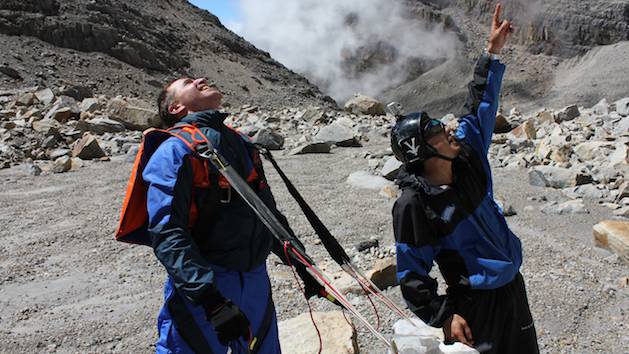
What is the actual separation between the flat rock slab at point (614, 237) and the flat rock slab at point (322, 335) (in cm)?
263

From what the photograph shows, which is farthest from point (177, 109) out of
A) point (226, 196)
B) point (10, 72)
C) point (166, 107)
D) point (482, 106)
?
point (10, 72)

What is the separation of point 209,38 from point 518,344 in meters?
36.9

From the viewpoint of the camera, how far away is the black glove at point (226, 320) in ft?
5.31

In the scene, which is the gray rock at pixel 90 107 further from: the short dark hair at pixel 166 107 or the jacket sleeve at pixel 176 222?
the jacket sleeve at pixel 176 222

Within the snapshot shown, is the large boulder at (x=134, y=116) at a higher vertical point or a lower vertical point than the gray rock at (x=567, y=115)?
lower

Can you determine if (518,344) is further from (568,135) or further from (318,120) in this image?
(318,120)

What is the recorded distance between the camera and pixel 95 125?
1244cm

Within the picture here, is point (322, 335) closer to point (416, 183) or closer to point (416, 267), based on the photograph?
point (416, 267)

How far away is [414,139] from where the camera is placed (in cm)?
186

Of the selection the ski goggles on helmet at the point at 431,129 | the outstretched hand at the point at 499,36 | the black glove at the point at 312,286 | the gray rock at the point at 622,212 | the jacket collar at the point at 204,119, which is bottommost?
the black glove at the point at 312,286

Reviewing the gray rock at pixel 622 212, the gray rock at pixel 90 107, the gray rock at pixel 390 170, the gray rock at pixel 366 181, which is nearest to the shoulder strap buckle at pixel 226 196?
the gray rock at pixel 622 212

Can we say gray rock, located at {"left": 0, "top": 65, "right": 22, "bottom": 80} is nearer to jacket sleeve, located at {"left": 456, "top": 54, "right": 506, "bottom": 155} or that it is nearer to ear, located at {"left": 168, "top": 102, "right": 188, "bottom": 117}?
ear, located at {"left": 168, "top": 102, "right": 188, "bottom": 117}

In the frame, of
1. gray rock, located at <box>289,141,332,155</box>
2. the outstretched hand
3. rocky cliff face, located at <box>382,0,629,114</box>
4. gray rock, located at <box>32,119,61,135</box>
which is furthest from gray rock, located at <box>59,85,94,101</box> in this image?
rocky cliff face, located at <box>382,0,629,114</box>

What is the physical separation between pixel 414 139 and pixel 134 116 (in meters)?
12.7
